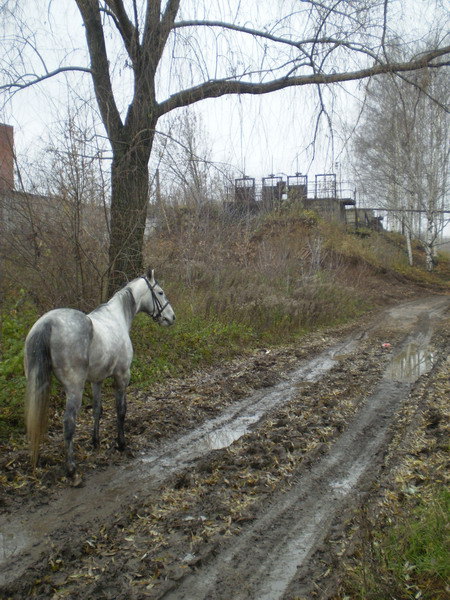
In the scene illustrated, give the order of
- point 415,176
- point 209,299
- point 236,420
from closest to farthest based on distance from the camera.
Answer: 1. point 236,420
2. point 209,299
3. point 415,176

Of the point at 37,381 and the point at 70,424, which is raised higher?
the point at 37,381

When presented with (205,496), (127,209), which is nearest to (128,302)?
(205,496)

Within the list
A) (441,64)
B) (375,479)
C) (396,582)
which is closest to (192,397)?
(375,479)

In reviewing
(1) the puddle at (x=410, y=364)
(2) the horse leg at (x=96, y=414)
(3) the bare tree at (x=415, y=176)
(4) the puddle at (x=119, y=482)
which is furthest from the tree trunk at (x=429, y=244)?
(2) the horse leg at (x=96, y=414)

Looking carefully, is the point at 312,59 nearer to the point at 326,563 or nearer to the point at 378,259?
the point at 326,563

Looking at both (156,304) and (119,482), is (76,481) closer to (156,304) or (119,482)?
(119,482)

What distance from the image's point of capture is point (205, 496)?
415cm

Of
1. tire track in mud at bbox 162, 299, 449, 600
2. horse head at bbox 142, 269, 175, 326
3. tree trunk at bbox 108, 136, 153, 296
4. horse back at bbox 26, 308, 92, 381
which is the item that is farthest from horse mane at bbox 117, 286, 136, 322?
tire track in mud at bbox 162, 299, 449, 600

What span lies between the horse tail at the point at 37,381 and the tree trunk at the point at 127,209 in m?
3.62

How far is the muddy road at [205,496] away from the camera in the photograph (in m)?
3.09

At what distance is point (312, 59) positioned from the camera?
6207mm

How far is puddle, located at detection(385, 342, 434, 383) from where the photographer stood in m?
8.44

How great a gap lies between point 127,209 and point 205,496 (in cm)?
504

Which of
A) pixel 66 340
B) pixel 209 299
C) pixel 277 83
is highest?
pixel 277 83
